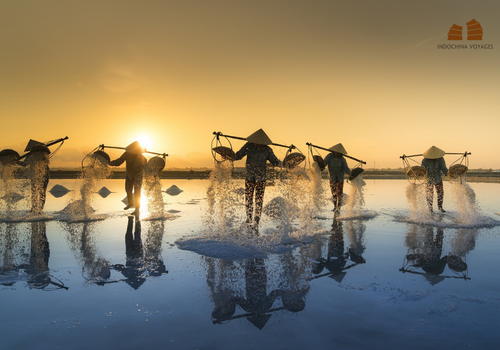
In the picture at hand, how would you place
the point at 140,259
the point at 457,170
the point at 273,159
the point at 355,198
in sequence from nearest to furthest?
1. the point at 140,259
2. the point at 273,159
3. the point at 457,170
4. the point at 355,198

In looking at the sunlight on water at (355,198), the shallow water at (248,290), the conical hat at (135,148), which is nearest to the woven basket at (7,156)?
the conical hat at (135,148)

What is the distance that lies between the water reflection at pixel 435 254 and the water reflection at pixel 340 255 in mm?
745

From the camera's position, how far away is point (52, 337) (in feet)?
8.61

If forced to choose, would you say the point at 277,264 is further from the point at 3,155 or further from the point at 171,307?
the point at 3,155

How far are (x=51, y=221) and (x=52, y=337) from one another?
24.9 ft

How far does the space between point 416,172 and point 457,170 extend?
123 centimetres

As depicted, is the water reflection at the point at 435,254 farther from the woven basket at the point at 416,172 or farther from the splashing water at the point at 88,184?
the splashing water at the point at 88,184

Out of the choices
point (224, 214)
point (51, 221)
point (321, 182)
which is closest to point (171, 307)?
point (224, 214)

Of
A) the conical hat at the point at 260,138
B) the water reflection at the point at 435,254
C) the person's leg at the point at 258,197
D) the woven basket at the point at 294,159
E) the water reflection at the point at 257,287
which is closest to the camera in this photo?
the water reflection at the point at 257,287

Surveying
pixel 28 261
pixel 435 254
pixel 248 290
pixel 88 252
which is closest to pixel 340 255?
pixel 435 254

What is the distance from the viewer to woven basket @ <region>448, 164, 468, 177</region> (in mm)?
10414

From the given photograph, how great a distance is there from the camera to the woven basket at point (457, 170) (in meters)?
10.4

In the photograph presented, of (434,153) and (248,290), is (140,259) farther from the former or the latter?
(434,153)

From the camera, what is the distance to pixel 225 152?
305 inches
